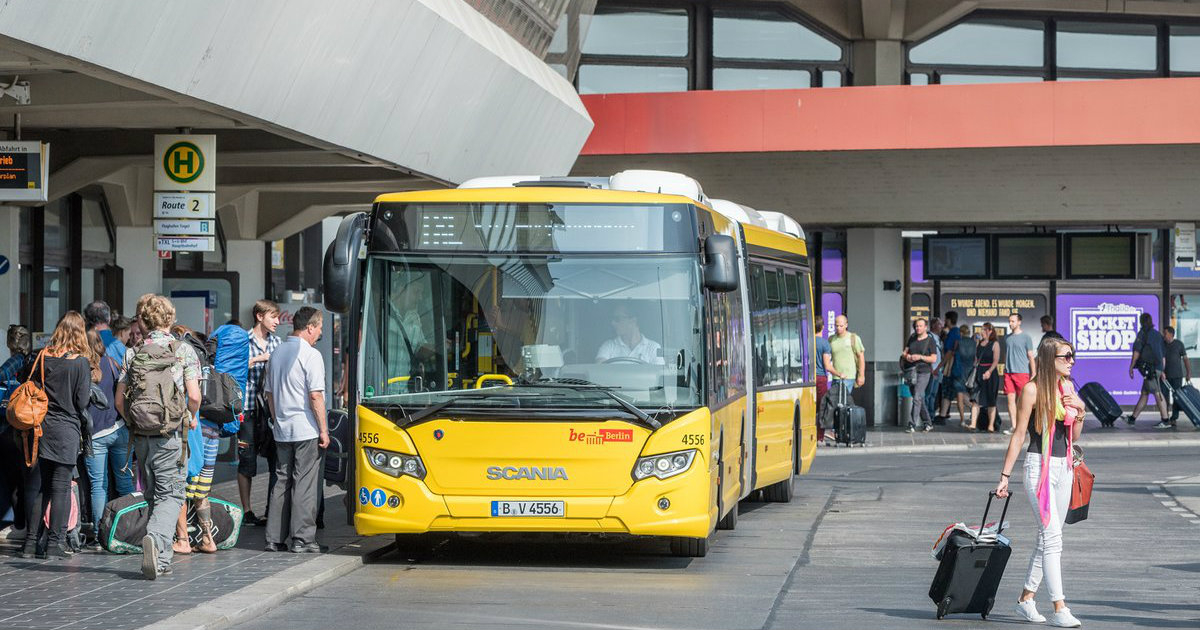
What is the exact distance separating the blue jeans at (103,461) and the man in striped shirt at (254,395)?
918 millimetres

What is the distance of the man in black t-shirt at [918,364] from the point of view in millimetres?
27812

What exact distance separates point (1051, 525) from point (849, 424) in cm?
1534

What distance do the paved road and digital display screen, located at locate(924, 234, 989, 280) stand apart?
13.5 m

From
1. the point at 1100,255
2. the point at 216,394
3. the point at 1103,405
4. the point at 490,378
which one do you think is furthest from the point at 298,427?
the point at 1100,255

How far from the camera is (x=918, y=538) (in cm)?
1373

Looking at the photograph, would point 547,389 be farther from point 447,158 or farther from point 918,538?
point 447,158

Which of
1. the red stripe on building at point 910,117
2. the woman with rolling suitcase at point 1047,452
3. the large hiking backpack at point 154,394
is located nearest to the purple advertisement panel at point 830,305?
the red stripe on building at point 910,117

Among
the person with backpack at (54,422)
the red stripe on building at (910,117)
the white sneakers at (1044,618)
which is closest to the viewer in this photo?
the white sneakers at (1044,618)

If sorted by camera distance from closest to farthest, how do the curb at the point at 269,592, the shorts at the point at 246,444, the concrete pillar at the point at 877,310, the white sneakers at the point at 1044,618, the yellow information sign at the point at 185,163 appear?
1. the curb at the point at 269,592
2. the white sneakers at the point at 1044,618
3. the shorts at the point at 246,444
4. the yellow information sign at the point at 185,163
5. the concrete pillar at the point at 877,310

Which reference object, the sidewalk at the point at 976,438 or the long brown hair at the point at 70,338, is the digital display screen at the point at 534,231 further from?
the sidewalk at the point at 976,438

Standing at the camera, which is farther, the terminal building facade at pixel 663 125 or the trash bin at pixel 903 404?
the trash bin at pixel 903 404

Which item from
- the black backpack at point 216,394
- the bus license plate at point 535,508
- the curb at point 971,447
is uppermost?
the black backpack at point 216,394

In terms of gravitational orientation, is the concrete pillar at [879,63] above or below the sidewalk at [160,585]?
above

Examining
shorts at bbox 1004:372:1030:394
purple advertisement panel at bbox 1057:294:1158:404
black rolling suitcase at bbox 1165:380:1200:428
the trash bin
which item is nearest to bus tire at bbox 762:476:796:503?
shorts at bbox 1004:372:1030:394
